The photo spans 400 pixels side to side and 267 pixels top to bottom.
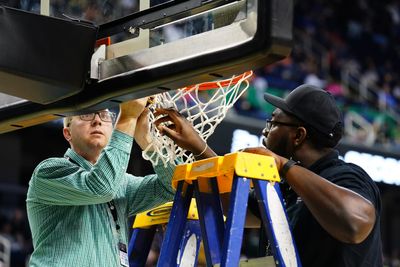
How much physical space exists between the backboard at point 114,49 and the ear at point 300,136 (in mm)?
798

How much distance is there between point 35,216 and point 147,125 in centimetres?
66

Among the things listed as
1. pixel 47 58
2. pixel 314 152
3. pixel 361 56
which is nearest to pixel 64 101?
pixel 47 58

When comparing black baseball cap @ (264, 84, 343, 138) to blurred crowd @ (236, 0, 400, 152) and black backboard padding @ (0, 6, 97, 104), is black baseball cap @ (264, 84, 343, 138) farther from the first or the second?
blurred crowd @ (236, 0, 400, 152)

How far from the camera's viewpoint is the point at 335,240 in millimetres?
3598

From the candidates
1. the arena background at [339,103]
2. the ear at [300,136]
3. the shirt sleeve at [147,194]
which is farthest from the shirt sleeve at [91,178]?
the arena background at [339,103]

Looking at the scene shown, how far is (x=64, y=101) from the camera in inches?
139

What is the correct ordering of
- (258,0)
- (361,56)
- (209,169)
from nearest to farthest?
(258,0) → (209,169) → (361,56)

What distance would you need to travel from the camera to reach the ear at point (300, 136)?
3.86 meters

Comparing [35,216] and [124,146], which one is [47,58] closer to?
[124,146]

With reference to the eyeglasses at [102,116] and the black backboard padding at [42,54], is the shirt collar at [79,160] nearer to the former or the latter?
the eyeglasses at [102,116]

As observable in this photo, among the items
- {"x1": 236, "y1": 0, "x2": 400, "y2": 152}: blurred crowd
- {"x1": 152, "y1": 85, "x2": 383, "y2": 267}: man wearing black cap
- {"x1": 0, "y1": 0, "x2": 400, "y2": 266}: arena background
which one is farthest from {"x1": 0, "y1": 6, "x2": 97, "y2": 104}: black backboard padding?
{"x1": 236, "y1": 0, "x2": 400, "y2": 152}: blurred crowd

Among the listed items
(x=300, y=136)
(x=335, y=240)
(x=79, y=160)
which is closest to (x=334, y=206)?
(x=335, y=240)

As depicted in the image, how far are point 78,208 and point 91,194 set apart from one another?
10.9 inches

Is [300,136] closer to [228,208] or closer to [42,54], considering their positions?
[228,208]
